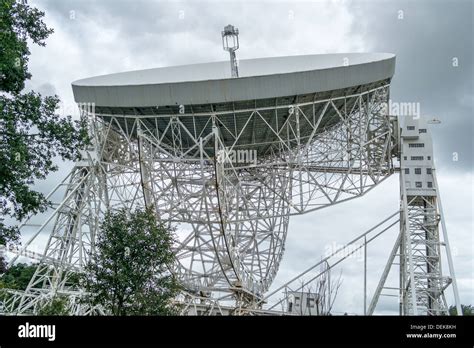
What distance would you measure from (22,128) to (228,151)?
10.3 metres

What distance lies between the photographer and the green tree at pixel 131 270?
1825 centimetres

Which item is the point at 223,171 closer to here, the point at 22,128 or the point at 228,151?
the point at 228,151

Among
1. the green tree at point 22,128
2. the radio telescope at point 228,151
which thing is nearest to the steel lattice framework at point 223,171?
the radio telescope at point 228,151

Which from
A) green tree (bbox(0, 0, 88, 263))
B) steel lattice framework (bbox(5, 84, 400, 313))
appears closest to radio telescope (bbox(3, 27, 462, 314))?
steel lattice framework (bbox(5, 84, 400, 313))

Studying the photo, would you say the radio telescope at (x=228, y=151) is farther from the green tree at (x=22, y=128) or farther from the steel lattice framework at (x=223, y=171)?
the green tree at (x=22, y=128)

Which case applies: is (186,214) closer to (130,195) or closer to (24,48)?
(130,195)

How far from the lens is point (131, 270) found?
18.4 metres

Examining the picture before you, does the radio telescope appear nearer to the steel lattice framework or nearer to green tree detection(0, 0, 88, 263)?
the steel lattice framework

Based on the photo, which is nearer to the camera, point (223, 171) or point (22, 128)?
point (22, 128)

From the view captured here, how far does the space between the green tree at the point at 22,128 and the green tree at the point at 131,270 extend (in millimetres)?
4514

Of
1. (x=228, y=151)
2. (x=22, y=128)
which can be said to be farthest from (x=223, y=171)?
(x=22, y=128)

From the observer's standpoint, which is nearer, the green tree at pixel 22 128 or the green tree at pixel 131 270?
the green tree at pixel 22 128

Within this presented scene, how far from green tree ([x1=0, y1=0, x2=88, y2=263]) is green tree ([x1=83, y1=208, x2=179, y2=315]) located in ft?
14.8
